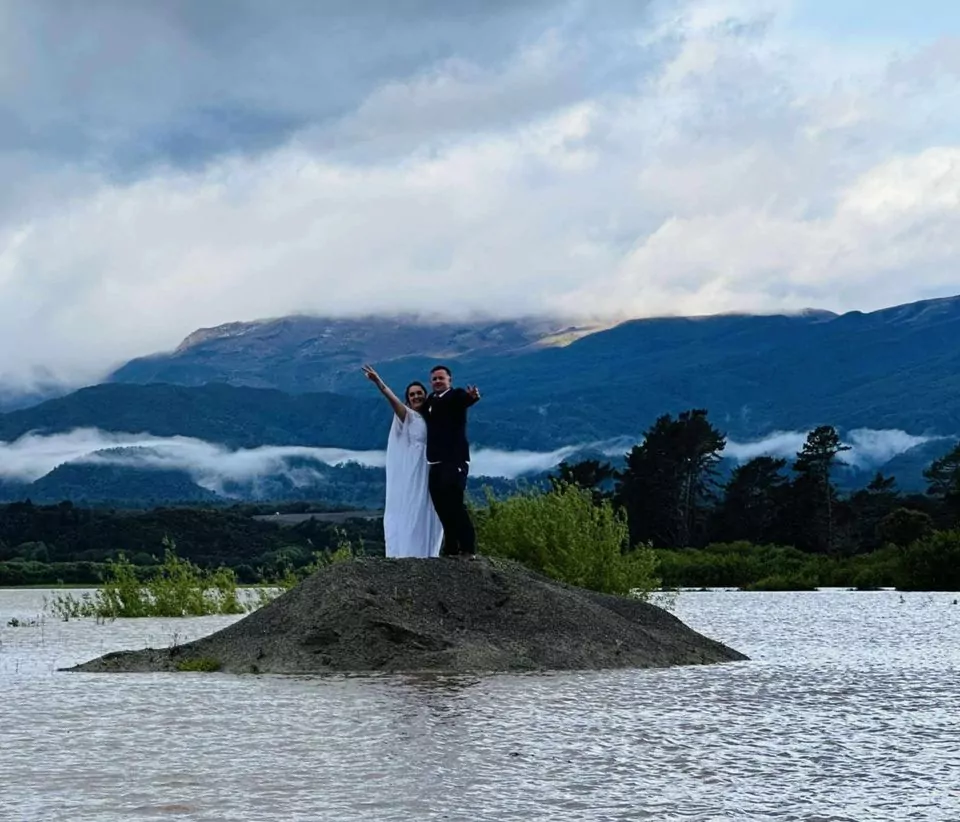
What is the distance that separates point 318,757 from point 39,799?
214cm

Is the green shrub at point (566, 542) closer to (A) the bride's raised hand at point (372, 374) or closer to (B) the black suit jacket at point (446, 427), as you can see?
(B) the black suit jacket at point (446, 427)

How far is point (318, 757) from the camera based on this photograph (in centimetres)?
1093

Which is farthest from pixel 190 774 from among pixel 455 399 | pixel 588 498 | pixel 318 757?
pixel 588 498

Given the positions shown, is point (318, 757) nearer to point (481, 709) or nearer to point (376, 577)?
point (481, 709)

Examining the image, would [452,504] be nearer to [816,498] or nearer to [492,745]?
[492,745]

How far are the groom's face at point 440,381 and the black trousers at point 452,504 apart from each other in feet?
3.01

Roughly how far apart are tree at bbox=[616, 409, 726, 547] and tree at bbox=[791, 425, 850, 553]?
14.1 ft

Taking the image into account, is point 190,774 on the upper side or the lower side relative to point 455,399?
lower

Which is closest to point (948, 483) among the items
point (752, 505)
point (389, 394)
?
point (752, 505)

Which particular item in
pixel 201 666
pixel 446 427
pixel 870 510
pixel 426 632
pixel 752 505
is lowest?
pixel 201 666

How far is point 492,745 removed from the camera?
452 inches

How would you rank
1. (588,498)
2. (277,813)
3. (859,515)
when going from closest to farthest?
(277,813)
(588,498)
(859,515)

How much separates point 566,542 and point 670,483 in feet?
184

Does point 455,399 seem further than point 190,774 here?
Yes
